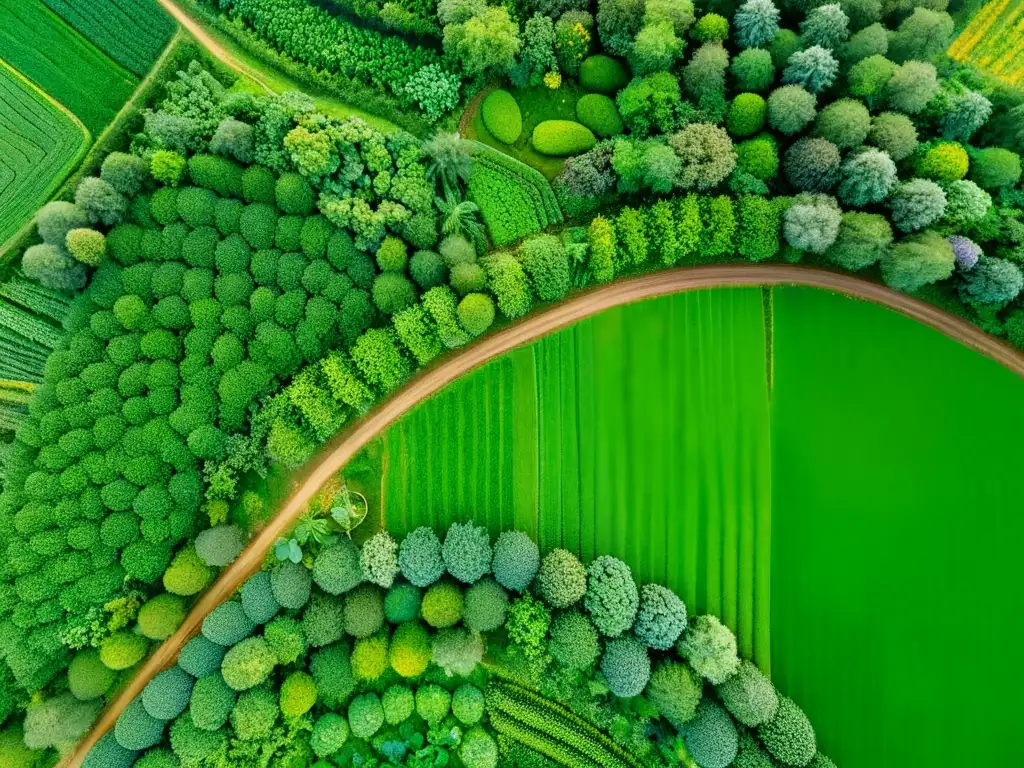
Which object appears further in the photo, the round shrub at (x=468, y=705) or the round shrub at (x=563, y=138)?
the round shrub at (x=563, y=138)

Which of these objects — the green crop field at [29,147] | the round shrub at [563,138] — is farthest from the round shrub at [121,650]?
the round shrub at [563,138]

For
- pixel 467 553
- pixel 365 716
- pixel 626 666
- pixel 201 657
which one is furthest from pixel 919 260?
pixel 201 657

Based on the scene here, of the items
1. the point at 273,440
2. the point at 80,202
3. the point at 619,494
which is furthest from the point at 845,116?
the point at 80,202

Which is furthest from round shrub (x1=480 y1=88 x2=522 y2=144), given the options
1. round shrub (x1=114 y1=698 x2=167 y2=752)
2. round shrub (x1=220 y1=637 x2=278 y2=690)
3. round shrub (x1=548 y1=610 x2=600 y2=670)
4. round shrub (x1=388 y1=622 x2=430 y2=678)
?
round shrub (x1=114 y1=698 x2=167 y2=752)

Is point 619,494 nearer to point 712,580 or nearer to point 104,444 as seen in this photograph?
point 712,580

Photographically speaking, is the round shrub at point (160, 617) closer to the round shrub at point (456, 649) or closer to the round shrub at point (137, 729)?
the round shrub at point (137, 729)

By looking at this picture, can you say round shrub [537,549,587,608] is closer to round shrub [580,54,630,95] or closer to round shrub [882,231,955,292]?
round shrub [882,231,955,292]
